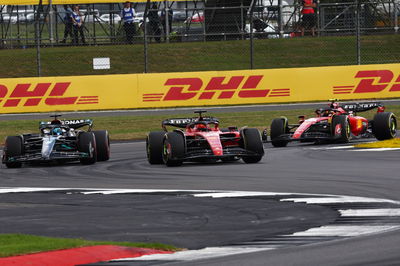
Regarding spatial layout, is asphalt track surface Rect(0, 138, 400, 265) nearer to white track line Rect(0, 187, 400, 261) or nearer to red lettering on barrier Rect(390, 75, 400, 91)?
white track line Rect(0, 187, 400, 261)

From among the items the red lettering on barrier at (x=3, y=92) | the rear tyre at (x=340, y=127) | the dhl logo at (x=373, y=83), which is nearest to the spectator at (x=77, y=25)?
the red lettering on barrier at (x=3, y=92)

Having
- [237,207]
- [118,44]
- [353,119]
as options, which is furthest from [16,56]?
[237,207]

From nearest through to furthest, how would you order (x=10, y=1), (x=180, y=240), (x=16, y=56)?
(x=180, y=240)
(x=16, y=56)
(x=10, y=1)

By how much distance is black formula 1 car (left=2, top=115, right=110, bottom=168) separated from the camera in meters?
19.8

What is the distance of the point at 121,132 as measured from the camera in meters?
28.1

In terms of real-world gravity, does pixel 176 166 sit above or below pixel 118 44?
below

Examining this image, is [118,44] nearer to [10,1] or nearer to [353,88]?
[10,1]

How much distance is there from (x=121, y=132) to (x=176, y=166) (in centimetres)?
888

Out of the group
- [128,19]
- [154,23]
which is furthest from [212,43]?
[128,19]

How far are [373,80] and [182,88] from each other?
596cm

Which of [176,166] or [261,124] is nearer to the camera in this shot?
[176,166]

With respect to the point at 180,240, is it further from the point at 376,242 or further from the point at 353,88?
the point at 353,88

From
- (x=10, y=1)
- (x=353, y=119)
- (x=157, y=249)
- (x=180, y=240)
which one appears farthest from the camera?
(x=10, y=1)

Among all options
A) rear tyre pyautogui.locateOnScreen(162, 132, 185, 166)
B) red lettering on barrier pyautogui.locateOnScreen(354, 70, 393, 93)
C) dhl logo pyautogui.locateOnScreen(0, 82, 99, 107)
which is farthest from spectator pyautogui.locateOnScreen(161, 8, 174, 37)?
rear tyre pyautogui.locateOnScreen(162, 132, 185, 166)
